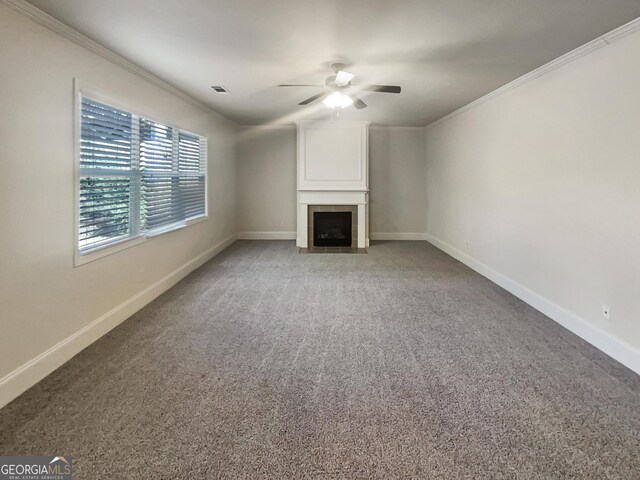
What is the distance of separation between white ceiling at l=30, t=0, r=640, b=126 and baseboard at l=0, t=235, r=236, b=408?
2.27 meters

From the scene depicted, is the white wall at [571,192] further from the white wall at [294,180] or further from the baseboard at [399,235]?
the baseboard at [399,235]

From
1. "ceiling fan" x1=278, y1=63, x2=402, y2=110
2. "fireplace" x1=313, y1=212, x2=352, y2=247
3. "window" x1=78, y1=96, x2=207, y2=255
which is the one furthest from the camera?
"fireplace" x1=313, y1=212, x2=352, y2=247

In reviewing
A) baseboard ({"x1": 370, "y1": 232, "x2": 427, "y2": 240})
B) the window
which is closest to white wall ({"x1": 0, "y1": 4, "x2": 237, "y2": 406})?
the window

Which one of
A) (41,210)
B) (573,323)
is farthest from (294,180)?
(573,323)

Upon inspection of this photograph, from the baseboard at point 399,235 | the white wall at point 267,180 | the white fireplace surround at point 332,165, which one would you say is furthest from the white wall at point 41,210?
the baseboard at point 399,235

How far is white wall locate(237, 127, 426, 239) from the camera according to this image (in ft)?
24.4

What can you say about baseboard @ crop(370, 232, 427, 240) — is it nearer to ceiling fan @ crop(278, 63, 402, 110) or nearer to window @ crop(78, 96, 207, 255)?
ceiling fan @ crop(278, 63, 402, 110)

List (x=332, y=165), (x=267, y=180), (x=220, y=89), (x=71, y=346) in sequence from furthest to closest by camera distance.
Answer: (x=267, y=180)
(x=332, y=165)
(x=220, y=89)
(x=71, y=346)

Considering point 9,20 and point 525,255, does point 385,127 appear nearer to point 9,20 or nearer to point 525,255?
point 525,255

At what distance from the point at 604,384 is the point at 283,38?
3.35 m

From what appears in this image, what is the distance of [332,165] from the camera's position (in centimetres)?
673

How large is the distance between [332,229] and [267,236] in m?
1.49

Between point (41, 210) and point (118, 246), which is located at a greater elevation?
point (41, 210)

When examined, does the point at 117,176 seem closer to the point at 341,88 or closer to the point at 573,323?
the point at 341,88
